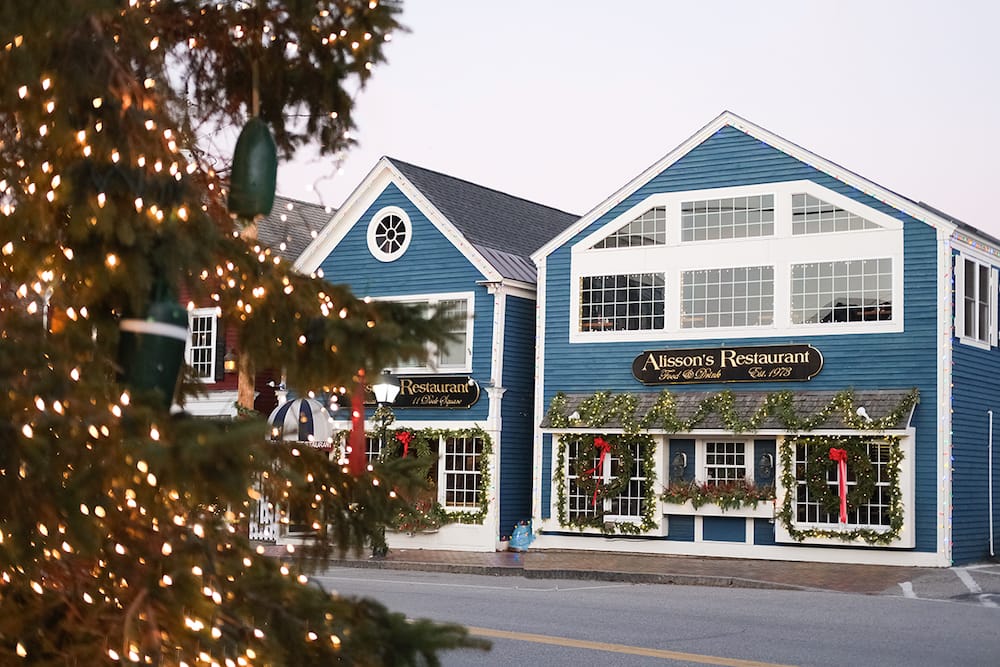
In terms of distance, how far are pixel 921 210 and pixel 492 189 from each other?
11070 millimetres

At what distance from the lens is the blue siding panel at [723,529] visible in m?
22.3

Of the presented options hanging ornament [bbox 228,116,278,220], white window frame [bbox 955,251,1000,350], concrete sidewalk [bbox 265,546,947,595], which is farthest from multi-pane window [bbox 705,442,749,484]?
hanging ornament [bbox 228,116,278,220]

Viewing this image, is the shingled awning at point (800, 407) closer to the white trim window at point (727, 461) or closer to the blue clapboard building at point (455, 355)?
the white trim window at point (727, 461)

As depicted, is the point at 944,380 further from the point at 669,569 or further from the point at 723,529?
the point at 669,569

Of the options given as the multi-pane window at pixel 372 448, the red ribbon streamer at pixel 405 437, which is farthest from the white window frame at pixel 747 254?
the multi-pane window at pixel 372 448

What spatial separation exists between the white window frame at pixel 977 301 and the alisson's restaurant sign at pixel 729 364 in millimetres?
2320

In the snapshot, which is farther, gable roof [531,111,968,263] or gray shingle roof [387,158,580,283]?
gray shingle roof [387,158,580,283]

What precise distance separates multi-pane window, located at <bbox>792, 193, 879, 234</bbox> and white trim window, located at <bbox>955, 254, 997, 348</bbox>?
1698 millimetres

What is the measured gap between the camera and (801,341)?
72.4 ft

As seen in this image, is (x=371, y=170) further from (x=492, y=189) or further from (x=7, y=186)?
(x=7, y=186)

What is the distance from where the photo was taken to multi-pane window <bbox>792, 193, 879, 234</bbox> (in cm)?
2180

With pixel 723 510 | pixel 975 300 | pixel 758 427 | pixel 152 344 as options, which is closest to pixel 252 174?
pixel 152 344

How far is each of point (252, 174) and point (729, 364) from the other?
18.2 meters

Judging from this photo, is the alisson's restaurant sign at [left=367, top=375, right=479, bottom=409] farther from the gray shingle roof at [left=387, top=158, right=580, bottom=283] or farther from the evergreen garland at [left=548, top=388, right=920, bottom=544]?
the gray shingle roof at [left=387, top=158, right=580, bottom=283]
